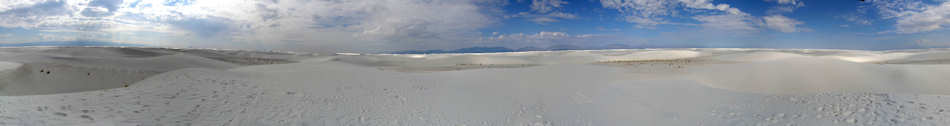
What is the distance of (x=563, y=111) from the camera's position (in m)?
6.89

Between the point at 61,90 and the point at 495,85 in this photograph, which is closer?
the point at 61,90

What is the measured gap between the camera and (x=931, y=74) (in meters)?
9.31

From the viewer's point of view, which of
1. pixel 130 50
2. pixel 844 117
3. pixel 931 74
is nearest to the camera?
pixel 844 117

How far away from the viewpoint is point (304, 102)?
24.8ft

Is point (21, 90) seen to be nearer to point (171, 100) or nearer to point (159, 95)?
point (159, 95)

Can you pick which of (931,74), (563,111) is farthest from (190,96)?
(931,74)

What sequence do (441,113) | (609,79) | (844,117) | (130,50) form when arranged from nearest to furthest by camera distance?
(844,117)
(441,113)
(609,79)
(130,50)

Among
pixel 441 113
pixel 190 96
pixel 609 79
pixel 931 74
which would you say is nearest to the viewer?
pixel 441 113

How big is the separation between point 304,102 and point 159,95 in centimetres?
290

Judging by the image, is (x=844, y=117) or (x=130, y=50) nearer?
(x=844, y=117)

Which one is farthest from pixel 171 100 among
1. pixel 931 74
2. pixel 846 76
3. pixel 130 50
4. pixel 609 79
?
pixel 130 50

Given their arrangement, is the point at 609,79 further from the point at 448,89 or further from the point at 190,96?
the point at 190,96

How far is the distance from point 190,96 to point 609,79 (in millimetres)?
9280

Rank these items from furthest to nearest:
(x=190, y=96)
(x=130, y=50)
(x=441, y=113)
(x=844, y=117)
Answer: (x=130, y=50) < (x=190, y=96) < (x=441, y=113) < (x=844, y=117)
